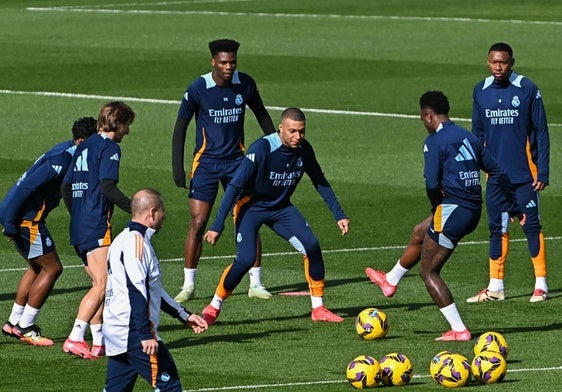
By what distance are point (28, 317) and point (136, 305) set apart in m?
4.46

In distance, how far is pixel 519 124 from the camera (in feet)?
58.2

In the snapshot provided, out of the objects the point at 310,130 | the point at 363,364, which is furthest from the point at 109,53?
the point at 363,364

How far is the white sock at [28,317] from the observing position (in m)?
15.7

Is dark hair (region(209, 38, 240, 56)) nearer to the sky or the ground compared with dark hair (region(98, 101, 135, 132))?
nearer to the sky

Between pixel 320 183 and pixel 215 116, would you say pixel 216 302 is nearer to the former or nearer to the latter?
pixel 320 183

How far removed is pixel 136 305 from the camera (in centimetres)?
1149

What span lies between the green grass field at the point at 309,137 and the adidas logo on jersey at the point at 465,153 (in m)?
Result: 1.77

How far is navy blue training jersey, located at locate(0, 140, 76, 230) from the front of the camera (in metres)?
15.5

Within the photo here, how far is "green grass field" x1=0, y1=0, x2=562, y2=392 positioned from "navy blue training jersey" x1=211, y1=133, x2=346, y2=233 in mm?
1275

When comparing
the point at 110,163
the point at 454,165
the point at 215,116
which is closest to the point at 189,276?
the point at 215,116

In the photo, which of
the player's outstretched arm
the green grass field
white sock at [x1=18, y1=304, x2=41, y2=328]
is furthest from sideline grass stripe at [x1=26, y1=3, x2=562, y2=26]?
the player's outstretched arm

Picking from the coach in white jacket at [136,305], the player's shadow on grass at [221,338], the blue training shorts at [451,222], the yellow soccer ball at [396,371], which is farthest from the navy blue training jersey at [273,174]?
the coach in white jacket at [136,305]

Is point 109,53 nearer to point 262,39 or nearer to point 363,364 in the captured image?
point 262,39

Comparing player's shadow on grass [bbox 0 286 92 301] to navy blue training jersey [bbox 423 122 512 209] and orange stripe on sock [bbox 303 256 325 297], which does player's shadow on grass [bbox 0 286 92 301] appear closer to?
orange stripe on sock [bbox 303 256 325 297]
